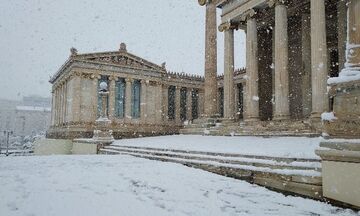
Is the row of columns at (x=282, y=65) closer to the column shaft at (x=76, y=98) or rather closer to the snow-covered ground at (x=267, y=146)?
the snow-covered ground at (x=267, y=146)

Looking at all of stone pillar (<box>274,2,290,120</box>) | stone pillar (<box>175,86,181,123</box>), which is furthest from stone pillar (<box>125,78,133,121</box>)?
stone pillar (<box>274,2,290,120</box>)

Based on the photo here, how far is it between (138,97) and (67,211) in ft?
96.8

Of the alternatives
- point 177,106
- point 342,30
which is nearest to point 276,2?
point 342,30

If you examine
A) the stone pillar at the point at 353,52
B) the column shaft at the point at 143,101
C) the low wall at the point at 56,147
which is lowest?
the low wall at the point at 56,147

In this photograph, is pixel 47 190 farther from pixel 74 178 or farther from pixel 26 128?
pixel 26 128

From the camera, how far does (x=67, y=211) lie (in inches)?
153

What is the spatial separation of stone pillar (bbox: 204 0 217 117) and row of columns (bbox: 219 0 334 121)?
1.67 feet

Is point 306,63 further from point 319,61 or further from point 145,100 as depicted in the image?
point 145,100

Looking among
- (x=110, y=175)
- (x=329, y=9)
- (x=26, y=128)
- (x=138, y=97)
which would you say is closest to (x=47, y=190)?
(x=110, y=175)

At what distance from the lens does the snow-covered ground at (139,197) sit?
4.06 metres

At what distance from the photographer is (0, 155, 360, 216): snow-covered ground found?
4.06 metres

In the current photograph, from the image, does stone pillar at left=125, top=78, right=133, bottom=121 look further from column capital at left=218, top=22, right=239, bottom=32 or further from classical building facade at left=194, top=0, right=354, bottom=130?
column capital at left=218, top=22, right=239, bottom=32

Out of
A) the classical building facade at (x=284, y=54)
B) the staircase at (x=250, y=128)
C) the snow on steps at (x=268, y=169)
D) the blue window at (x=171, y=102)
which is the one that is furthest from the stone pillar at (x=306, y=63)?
the blue window at (x=171, y=102)

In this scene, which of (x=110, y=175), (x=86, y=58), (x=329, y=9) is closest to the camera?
(x=110, y=175)
